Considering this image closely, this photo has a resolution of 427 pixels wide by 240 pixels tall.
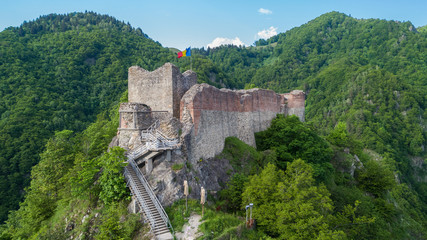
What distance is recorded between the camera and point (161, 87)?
24.7 meters

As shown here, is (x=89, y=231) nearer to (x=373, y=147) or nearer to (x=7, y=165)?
(x=7, y=165)

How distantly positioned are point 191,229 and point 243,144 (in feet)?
47.6

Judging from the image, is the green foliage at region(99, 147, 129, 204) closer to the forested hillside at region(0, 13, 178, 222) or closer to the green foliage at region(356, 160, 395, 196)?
the green foliage at region(356, 160, 395, 196)

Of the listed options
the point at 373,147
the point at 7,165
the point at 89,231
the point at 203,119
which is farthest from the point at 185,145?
the point at 373,147

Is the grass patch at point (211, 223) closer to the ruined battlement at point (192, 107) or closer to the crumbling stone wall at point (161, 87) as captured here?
the ruined battlement at point (192, 107)

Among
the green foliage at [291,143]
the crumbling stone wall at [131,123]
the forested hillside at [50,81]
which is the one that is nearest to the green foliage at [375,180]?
the green foliage at [291,143]

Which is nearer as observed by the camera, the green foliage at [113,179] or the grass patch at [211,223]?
the grass patch at [211,223]

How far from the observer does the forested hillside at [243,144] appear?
18.9m

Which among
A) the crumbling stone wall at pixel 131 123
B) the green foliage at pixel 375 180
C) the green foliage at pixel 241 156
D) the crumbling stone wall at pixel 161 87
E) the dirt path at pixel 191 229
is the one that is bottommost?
the green foliage at pixel 375 180

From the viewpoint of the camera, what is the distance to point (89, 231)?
17.1 m

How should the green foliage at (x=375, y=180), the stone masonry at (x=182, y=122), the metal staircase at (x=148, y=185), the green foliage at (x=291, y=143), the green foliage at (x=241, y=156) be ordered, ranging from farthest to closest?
the green foliage at (x=375, y=180)
the green foliage at (x=291, y=143)
the green foliage at (x=241, y=156)
the stone masonry at (x=182, y=122)
the metal staircase at (x=148, y=185)

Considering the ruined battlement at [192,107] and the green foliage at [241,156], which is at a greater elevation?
the ruined battlement at [192,107]

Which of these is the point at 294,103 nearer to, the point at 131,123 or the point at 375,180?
the point at 375,180

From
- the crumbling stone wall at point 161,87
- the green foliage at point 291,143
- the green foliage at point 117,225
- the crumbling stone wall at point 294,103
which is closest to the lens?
the green foliage at point 117,225
